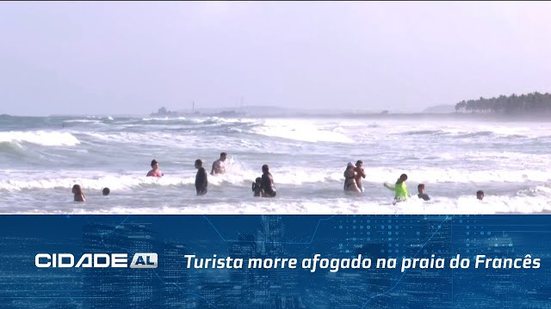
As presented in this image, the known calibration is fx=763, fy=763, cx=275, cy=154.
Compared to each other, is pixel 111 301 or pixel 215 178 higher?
pixel 215 178

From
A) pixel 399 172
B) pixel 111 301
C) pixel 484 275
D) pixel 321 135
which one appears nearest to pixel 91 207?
pixel 111 301

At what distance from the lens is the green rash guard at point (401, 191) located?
3275 mm

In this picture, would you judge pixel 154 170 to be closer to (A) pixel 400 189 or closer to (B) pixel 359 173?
(B) pixel 359 173

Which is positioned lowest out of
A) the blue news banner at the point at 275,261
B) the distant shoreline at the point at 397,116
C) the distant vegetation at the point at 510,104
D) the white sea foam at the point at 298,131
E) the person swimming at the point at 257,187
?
the blue news banner at the point at 275,261

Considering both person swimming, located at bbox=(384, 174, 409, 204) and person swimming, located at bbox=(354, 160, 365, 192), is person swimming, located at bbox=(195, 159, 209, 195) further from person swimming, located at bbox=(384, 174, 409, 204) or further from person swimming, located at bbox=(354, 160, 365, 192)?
person swimming, located at bbox=(384, 174, 409, 204)

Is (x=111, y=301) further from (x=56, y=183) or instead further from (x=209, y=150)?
(x=209, y=150)

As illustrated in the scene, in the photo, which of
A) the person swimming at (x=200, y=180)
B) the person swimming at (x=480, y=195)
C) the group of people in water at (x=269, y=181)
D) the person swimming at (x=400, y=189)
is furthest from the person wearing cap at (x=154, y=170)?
the person swimming at (x=480, y=195)

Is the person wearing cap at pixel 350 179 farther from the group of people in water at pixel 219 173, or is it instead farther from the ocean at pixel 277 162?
the group of people in water at pixel 219 173

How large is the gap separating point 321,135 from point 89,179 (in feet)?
3.47

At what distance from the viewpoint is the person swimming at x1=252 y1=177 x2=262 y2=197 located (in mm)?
3250

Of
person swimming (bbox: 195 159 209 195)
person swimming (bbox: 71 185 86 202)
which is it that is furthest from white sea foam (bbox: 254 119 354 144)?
person swimming (bbox: 71 185 86 202)

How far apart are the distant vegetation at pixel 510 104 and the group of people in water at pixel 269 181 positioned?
436 millimetres

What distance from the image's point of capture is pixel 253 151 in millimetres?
3363

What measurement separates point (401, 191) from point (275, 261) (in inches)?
24.6
